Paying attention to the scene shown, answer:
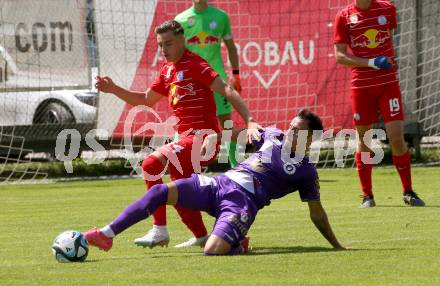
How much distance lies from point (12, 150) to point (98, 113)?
1.69 metres

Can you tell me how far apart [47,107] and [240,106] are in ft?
35.7

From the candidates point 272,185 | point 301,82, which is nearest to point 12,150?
point 301,82

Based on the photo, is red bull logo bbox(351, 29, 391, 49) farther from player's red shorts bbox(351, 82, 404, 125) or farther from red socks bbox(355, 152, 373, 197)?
red socks bbox(355, 152, 373, 197)

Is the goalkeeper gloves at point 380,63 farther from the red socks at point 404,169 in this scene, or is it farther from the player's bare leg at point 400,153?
the red socks at point 404,169

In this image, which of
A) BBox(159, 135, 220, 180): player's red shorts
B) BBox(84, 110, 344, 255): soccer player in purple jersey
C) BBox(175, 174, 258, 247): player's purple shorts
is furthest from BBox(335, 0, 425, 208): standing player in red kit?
BBox(175, 174, 258, 247): player's purple shorts

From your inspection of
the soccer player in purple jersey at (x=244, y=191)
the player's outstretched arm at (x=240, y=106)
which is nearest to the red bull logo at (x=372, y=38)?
the player's outstretched arm at (x=240, y=106)

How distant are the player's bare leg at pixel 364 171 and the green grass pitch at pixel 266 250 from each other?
0.14 m

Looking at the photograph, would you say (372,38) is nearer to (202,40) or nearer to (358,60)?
(358,60)

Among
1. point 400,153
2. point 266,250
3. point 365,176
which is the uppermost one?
point 400,153

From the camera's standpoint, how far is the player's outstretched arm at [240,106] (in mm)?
7840

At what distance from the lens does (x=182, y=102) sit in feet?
29.2

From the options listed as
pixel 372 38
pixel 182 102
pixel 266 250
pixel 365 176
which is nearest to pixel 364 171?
pixel 365 176

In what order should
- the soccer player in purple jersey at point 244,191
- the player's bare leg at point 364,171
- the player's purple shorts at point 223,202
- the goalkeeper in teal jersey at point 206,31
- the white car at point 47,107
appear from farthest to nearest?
the white car at point 47,107, the goalkeeper in teal jersey at point 206,31, the player's bare leg at point 364,171, the player's purple shorts at point 223,202, the soccer player in purple jersey at point 244,191

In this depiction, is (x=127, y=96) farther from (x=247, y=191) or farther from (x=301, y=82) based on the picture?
(x=301, y=82)
